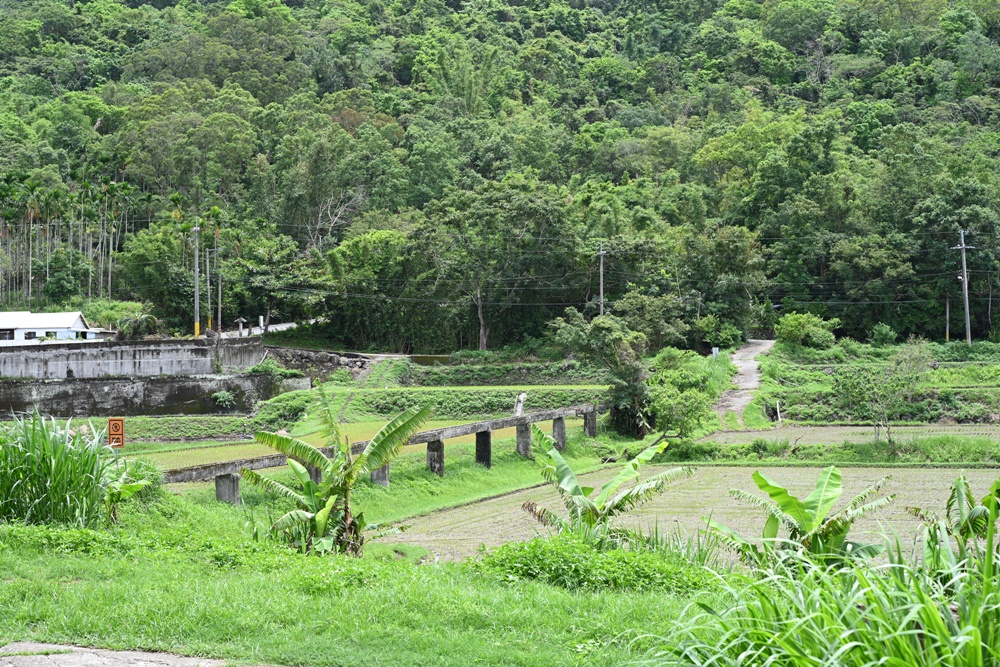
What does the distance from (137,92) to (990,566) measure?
9875 cm

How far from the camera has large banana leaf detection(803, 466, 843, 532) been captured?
1001cm

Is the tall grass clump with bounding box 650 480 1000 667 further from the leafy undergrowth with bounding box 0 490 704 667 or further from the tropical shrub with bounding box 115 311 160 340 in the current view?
the tropical shrub with bounding box 115 311 160 340

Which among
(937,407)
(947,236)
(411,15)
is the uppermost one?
(411,15)

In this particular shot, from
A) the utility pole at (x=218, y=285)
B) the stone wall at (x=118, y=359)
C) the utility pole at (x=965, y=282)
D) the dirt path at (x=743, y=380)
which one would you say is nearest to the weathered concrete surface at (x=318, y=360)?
the utility pole at (x=218, y=285)

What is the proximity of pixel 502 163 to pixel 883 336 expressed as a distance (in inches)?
1514

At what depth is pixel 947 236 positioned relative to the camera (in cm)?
5206

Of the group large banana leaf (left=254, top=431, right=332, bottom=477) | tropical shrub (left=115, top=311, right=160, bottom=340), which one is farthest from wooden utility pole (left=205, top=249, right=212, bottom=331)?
large banana leaf (left=254, top=431, right=332, bottom=477)

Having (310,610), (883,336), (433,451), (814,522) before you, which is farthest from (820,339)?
(310,610)

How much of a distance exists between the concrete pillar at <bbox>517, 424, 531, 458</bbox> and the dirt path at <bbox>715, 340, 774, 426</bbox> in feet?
35.6

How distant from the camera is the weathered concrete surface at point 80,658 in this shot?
5926 mm

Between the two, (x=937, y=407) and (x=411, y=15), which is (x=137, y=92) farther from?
(x=937, y=407)

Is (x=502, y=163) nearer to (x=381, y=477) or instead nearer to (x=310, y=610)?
(x=381, y=477)

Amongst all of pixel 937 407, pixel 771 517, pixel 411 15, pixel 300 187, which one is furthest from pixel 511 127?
pixel 771 517

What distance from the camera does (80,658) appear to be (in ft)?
19.9
